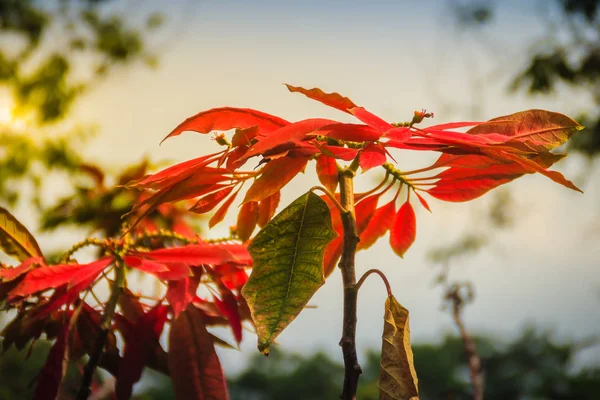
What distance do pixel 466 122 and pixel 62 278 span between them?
1.38ft

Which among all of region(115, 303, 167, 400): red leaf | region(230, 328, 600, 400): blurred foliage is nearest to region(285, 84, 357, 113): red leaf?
region(115, 303, 167, 400): red leaf

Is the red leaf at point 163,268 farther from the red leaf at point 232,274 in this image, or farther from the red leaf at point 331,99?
the red leaf at point 331,99

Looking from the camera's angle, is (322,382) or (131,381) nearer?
(131,381)

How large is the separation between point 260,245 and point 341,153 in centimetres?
10

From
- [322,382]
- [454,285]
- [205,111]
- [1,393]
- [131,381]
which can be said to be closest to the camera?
[205,111]

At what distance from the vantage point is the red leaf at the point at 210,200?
55 cm

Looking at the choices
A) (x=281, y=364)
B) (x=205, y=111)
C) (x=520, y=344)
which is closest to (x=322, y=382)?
(x=281, y=364)

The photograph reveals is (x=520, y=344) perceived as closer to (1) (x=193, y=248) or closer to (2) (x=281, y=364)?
(2) (x=281, y=364)

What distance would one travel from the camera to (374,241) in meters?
0.65

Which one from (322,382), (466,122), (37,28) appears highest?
(37,28)

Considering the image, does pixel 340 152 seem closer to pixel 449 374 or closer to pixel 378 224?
pixel 378 224

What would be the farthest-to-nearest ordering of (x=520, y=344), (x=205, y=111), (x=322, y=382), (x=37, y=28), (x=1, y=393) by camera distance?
(x=322, y=382) < (x=520, y=344) < (x=37, y=28) < (x=1, y=393) < (x=205, y=111)

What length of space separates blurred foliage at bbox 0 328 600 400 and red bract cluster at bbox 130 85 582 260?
203 inches

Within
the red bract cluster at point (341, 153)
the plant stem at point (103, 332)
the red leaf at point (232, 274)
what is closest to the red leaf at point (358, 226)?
the red bract cluster at point (341, 153)
